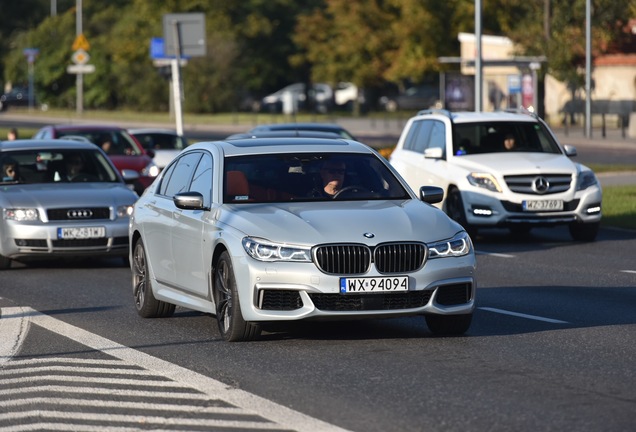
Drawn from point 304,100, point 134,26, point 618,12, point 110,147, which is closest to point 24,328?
point 110,147

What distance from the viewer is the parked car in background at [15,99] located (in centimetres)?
11088

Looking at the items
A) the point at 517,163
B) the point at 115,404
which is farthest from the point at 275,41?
the point at 115,404

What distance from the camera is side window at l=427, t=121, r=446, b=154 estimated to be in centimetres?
2234

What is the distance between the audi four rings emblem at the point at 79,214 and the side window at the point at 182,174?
497cm

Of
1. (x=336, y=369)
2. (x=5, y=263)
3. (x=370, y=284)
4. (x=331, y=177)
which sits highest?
(x=331, y=177)

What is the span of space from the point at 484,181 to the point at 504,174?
13.9 inches

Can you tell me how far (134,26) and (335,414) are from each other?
288 feet

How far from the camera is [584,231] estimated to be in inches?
831

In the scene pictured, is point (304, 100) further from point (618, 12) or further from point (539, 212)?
point (539, 212)

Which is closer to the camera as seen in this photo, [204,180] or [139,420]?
[139,420]

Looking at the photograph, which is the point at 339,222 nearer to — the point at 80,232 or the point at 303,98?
the point at 80,232

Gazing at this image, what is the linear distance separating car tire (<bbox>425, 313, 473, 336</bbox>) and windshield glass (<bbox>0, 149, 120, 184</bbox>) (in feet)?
28.0

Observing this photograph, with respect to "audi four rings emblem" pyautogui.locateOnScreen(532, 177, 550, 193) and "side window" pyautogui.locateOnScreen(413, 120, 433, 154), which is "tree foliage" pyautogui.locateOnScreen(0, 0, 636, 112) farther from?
"audi four rings emblem" pyautogui.locateOnScreen(532, 177, 550, 193)

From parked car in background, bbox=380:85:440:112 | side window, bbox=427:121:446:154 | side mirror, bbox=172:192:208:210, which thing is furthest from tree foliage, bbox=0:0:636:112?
side mirror, bbox=172:192:208:210
